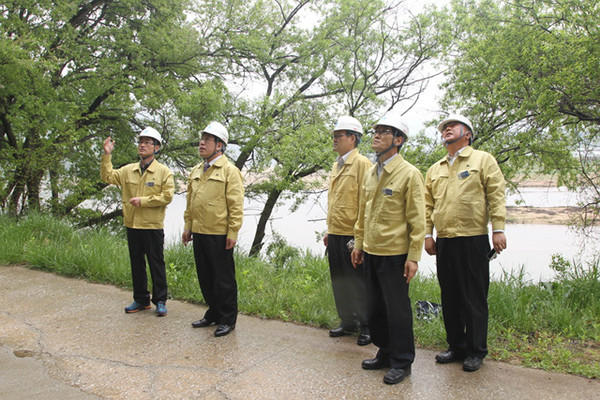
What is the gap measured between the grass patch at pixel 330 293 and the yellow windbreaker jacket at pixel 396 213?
3.69 feet

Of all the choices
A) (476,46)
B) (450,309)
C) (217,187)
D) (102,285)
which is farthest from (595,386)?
(476,46)

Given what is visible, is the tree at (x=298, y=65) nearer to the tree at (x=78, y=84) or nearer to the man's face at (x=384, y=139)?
the tree at (x=78, y=84)

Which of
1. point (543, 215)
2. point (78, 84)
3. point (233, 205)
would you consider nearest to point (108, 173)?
point (233, 205)

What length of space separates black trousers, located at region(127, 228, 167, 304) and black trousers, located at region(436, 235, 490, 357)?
2.78 metres

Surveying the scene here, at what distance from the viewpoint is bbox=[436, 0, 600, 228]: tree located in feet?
20.4

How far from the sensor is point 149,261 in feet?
15.3

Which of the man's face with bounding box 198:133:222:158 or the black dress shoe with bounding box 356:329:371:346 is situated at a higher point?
the man's face with bounding box 198:133:222:158

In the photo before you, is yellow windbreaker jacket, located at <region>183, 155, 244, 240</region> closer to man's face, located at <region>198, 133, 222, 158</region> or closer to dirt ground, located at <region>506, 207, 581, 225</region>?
man's face, located at <region>198, 133, 222, 158</region>

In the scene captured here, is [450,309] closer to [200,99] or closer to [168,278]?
[168,278]

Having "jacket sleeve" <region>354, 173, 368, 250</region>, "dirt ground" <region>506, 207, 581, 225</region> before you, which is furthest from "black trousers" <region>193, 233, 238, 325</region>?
"dirt ground" <region>506, 207, 581, 225</region>

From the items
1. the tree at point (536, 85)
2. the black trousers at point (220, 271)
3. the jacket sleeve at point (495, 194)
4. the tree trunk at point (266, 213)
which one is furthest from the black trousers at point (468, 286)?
the tree trunk at point (266, 213)

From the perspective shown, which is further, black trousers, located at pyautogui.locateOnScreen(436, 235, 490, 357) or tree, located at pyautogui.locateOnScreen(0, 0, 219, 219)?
tree, located at pyautogui.locateOnScreen(0, 0, 219, 219)

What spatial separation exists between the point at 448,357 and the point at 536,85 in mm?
5092

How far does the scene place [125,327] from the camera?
4254mm
